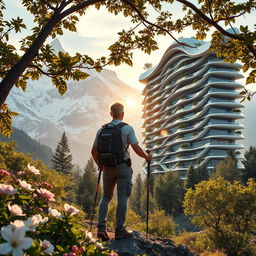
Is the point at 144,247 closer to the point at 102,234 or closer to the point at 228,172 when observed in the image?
the point at 102,234

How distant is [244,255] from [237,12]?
1780cm

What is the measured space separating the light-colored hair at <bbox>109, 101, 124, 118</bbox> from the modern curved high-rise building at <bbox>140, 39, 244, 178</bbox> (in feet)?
224

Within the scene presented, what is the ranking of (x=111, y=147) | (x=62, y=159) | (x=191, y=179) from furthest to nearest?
(x=62, y=159) < (x=191, y=179) < (x=111, y=147)

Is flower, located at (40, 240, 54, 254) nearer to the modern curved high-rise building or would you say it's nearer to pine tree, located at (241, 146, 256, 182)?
pine tree, located at (241, 146, 256, 182)

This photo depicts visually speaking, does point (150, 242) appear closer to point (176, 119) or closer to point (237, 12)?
point (237, 12)

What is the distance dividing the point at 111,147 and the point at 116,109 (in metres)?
0.79

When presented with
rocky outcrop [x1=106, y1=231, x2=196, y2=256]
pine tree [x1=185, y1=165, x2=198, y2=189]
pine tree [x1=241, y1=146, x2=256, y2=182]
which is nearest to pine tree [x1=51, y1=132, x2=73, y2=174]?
pine tree [x1=185, y1=165, x2=198, y2=189]

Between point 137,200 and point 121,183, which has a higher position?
point 121,183

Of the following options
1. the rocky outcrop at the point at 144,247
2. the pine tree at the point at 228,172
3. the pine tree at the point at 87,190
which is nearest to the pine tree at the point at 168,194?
the pine tree at the point at 228,172

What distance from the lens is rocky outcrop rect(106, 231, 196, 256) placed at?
464 centimetres

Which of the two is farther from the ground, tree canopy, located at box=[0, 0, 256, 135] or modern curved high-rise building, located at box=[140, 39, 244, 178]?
modern curved high-rise building, located at box=[140, 39, 244, 178]

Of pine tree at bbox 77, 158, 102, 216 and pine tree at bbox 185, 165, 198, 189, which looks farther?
pine tree at bbox 185, 165, 198, 189

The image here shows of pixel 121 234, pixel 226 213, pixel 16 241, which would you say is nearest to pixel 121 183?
pixel 121 234

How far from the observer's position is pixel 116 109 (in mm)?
5176
